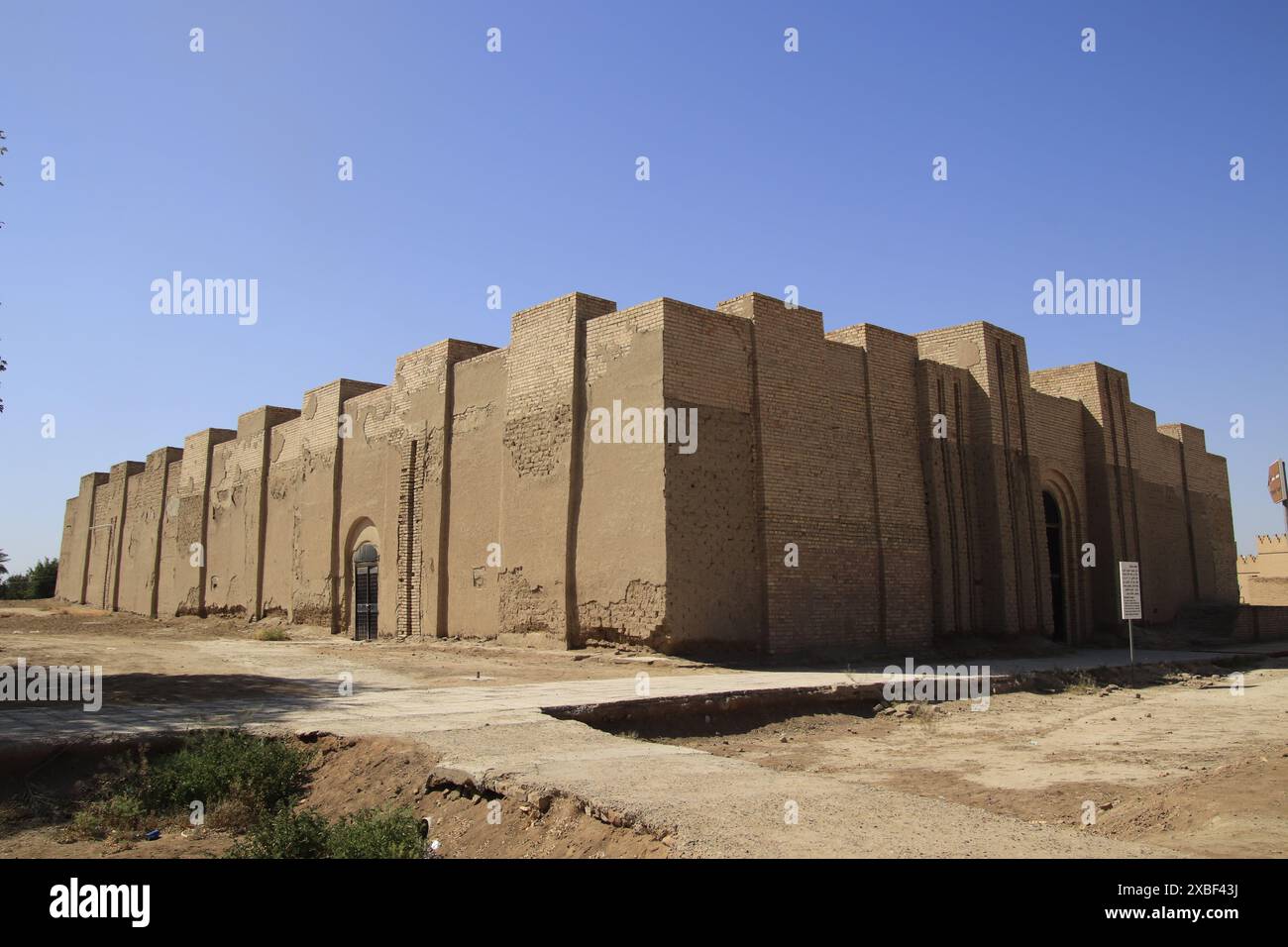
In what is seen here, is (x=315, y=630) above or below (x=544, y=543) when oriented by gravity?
below

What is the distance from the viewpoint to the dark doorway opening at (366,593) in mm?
22164

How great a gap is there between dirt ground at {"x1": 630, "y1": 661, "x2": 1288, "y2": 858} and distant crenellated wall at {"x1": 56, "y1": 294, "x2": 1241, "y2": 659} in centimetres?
419

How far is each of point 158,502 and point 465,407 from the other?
20.0 metres

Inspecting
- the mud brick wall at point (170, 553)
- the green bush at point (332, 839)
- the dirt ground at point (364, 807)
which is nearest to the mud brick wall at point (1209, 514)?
the dirt ground at point (364, 807)

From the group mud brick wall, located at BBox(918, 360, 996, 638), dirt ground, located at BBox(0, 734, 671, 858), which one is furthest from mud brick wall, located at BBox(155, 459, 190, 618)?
dirt ground, located at BBox(0, 734, 671, 858)

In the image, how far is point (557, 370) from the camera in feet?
56.1

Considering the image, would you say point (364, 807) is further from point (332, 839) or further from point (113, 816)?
point (113, 816)

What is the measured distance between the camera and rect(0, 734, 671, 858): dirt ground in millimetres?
5180

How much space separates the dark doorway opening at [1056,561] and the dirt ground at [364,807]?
1916 cm

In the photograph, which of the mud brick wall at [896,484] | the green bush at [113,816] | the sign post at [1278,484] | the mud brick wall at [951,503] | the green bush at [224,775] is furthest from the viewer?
the mud brick wall at [951,503]

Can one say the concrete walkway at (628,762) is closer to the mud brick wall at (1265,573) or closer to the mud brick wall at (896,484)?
the mud brick wall at (896,484)
